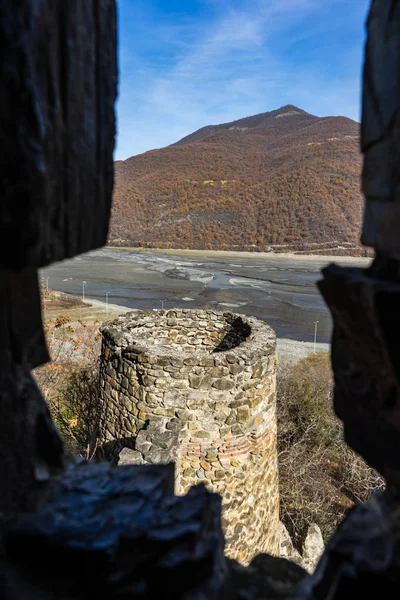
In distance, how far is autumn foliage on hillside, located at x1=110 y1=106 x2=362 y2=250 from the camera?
43562 mm

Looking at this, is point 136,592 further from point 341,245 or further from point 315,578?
point 341,245

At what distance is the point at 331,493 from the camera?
9227 millimetres

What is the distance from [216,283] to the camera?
29.2 m

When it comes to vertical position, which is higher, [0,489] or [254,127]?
[254,127]

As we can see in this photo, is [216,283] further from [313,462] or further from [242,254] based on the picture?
[313,462]

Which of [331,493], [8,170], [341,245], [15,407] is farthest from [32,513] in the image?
[341,245]

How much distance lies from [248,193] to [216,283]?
85.7 feet

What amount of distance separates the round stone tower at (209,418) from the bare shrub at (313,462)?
10.9ft

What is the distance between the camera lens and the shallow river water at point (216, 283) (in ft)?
70.1

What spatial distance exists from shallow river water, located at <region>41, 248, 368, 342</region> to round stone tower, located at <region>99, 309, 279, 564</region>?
40.6ft

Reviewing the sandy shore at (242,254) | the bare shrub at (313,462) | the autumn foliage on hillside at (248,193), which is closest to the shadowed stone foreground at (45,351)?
the bare shrub at (313,462)

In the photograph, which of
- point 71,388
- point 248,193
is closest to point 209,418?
point 71,388

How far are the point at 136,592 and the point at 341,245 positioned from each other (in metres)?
41.6

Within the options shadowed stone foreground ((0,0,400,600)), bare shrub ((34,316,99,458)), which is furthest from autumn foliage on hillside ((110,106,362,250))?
shadowed stone foreground ((0,0,400,600))
